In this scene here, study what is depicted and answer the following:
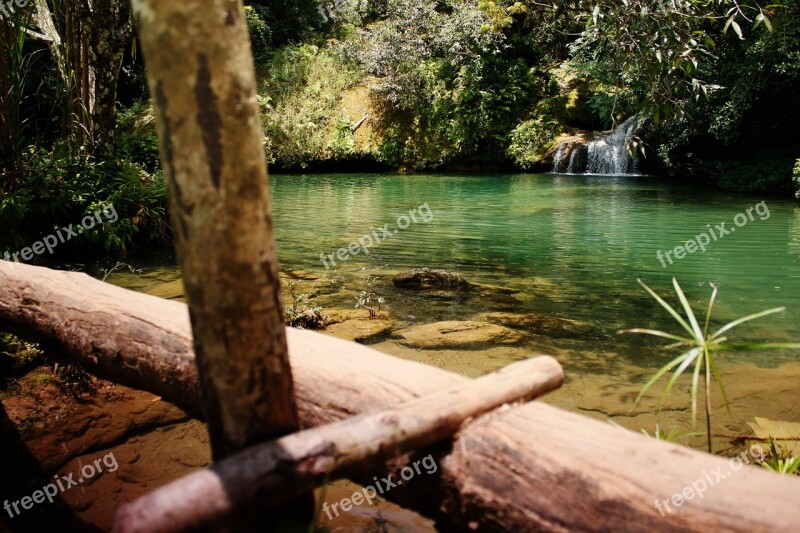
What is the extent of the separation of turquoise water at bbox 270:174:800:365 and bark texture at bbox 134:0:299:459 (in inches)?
131

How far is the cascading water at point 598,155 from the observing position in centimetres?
1673

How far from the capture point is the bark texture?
1.08m

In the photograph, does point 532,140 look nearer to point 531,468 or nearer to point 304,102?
point 304,102

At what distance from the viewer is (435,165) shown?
64.1 ft

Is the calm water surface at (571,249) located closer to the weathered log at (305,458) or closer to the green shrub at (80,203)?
the green shrub at (80,203)

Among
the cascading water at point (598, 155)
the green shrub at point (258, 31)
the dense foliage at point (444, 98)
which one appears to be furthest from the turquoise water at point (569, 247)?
the green shrub at point (258, 31)

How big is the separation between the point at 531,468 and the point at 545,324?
349cm

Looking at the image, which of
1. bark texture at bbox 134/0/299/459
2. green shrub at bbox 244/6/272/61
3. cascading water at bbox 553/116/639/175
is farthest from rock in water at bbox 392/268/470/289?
green shrub at bbox 244/6/272/61

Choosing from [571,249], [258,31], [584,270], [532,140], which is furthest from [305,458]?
[258,31]

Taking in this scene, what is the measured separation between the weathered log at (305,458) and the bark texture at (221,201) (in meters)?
0.13

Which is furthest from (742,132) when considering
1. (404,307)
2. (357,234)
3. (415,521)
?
(415,521)

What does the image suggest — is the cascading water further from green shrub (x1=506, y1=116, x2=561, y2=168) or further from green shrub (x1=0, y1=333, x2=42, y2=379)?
green shrub (x1=0, y1=333, x2=42, y2=379)

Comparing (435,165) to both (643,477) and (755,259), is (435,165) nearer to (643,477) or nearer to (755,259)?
(755,259)

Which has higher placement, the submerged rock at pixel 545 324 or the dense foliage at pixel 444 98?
the dense foliage at pixel 444 98
